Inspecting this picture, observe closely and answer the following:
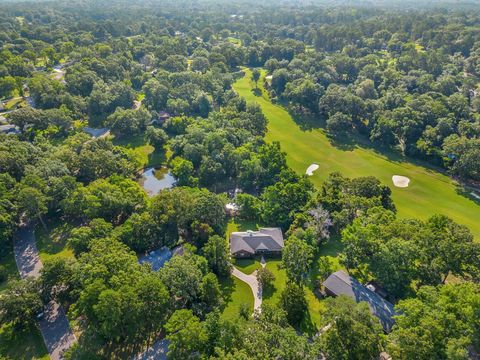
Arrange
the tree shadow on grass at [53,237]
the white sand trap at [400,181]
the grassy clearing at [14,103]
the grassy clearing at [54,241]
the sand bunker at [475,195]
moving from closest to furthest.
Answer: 1. the grassy clearing at [54,241]
2. the tree shadow on grass at [53,237]
3. the sand bunker at [475,195]
4. the white sand trap at [400,181]
5. the grassy clearing at [14,103]

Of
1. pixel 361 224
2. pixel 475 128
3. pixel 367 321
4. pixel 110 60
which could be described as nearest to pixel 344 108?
pixel 475 128

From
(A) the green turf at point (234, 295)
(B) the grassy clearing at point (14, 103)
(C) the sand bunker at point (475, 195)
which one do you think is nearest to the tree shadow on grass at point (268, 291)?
(A) the green turf at point (234, 295)

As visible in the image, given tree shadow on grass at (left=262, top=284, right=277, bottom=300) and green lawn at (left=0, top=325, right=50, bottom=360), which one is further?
tree shadow on grass at (left=262, top=284, right=277, bottom=300)

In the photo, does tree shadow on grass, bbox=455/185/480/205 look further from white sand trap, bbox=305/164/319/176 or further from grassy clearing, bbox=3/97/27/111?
grassy clearing, bbox=3/97/27/111

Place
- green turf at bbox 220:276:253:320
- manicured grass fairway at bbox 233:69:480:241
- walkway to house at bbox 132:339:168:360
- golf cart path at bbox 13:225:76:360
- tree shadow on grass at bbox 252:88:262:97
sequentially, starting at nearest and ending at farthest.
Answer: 1. walkway to house at bbox 132:339:168:360
2. golf cart path at bbox 13:225:76:360
3. green turf at bbox 220:276:253:320
4. manicured grass fairway at bbox 233:69:480:241
5. tree shadow on grass at bbox 252:88:262:97

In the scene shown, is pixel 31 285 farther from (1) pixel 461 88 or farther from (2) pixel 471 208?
(1) pixel 461 88

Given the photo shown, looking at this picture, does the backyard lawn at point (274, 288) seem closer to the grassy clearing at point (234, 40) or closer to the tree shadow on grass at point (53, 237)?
the tree shadow on grass at point (53, 237)

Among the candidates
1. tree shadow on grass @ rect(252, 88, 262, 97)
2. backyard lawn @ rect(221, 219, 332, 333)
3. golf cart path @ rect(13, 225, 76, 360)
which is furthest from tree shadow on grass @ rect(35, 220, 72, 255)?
tree shadow on grass @ rect(252, 88, 262, 97)

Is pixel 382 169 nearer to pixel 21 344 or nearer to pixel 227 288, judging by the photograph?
pixel 227 288
